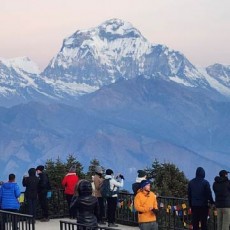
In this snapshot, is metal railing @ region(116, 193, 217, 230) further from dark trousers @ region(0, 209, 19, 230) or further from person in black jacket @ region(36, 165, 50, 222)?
dark trousers @ region(0, 209, 19, 230)

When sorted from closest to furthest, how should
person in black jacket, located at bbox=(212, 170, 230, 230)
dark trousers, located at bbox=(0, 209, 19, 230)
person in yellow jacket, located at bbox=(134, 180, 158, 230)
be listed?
person in yellow jacket, located at bbox=(134, 180, 158, 230) < dark trousers, located at bbox=(0, 209, 19, 230) < person in black jacket, located at bbox=(212, 170, 230, 230)

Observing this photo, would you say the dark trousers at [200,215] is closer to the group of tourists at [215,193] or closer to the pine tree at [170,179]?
the group of tourists at [215,193]

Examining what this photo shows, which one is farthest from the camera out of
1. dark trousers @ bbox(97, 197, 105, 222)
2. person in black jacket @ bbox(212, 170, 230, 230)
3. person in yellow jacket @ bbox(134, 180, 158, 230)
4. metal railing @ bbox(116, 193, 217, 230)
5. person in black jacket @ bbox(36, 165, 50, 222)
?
person in black jacket @ bbox(36, 165, 50, 222)

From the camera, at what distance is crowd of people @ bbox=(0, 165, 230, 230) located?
11414 mm

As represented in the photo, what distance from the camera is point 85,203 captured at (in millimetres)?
11305

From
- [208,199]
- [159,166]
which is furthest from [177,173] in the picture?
[208,199]

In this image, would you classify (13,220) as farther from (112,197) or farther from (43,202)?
(43,202)

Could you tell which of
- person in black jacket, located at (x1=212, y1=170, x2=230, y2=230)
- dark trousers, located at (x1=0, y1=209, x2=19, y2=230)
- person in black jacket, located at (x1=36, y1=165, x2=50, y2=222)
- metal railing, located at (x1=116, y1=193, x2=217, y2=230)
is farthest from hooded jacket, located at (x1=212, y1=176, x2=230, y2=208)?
person in black jacket, located at (x1=36, y1=165, x2=50, y2=222)

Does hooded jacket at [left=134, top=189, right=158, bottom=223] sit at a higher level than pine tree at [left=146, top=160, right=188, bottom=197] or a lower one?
lower

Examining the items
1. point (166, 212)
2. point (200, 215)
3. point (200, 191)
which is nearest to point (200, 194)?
point (200, 191)

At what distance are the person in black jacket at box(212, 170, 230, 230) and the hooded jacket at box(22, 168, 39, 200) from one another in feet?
18.7

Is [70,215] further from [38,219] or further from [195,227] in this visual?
[195,227]

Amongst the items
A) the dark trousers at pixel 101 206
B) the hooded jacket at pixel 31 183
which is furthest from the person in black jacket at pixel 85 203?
the hooded jacket at pixel 31 183

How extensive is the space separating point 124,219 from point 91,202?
797 centimetres
